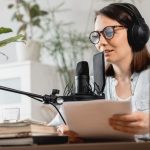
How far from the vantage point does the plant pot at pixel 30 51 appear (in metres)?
2.73

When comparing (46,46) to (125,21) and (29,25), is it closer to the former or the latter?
(29,25)

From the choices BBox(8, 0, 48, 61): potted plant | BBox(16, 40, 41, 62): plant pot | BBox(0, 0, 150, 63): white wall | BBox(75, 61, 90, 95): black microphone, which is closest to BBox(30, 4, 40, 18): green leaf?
BBox(8, 0, 48, 61): potted plant

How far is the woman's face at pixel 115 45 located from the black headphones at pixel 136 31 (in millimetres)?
22

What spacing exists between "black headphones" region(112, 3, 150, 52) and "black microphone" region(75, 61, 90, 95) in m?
0.22

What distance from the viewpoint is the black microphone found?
0.89 meters

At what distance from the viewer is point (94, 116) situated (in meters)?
0.68

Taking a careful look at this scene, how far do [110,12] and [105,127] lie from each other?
1.66ft

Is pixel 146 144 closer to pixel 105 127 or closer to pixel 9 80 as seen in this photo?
pixel 105 127

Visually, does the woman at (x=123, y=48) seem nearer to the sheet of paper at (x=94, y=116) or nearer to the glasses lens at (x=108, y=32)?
the glasses lens at (x=108, y=32)

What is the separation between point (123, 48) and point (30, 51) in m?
1.76

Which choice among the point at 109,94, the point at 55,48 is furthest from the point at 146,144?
the point at 55,48

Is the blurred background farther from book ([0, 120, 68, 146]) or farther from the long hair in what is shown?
book ([0, 120, 68, 146])

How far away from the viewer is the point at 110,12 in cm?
109

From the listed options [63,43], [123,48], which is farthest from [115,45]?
[63,43]
